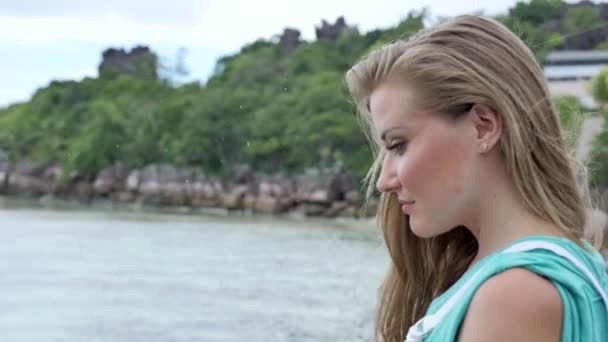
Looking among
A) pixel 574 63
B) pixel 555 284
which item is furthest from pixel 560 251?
pixel 574 63

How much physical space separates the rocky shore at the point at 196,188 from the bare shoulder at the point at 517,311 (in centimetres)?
1945

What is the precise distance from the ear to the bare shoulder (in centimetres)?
11

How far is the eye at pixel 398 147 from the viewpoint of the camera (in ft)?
2.42

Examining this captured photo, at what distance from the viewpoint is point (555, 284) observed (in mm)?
643

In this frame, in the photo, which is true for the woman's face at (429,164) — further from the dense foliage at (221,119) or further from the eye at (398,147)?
the dense foliage at (221,119)

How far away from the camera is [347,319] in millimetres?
7352

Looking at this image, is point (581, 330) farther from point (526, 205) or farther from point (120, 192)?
point (120, 192)

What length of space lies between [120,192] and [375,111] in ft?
88.1

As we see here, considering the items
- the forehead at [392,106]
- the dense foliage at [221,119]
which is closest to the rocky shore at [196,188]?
the dense foliage at [221,119]

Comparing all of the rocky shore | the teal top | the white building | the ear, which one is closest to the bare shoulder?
the teal top

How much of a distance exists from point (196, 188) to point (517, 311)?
25214mm

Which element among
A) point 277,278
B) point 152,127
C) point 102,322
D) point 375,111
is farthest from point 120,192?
point 375,111

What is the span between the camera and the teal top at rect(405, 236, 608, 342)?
0.65m

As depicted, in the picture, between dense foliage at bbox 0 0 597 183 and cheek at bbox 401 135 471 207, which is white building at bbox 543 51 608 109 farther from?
cheek at bbox 401 135 471 207
